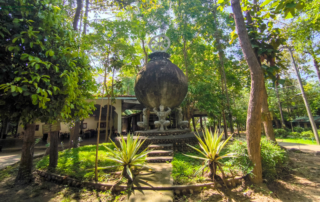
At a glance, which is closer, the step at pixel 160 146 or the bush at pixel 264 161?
the bush at pixel 264 161

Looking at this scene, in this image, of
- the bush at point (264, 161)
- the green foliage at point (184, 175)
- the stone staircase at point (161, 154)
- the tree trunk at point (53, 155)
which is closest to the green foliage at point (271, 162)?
the bush at point (264, 161)

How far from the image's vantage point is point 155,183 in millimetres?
3309

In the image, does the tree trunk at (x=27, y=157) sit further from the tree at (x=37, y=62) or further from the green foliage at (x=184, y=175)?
the green foliage at (x=184, y=175)

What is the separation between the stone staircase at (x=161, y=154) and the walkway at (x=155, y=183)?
1.12ft

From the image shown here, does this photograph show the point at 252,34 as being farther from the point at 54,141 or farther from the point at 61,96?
the point at 54,141

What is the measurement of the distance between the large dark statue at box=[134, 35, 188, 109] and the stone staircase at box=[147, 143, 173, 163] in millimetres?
2121

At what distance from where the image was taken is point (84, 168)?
450 cm

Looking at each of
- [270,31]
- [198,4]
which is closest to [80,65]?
[270,31]

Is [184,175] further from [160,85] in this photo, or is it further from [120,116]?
[120,116]

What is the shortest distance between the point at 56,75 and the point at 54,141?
10.0 feet

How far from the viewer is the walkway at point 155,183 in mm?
2859

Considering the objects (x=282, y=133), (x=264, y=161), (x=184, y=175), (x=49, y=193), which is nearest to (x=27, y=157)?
(x=49, y=193)

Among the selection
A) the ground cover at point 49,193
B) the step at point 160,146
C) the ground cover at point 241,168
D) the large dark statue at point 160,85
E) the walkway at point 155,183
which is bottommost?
the ground cover at point 49,193

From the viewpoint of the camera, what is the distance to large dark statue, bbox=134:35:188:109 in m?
6.80
